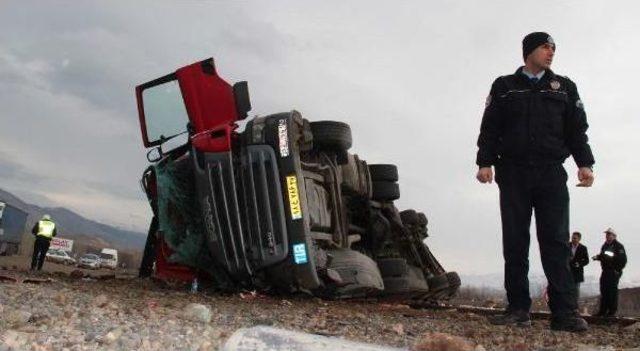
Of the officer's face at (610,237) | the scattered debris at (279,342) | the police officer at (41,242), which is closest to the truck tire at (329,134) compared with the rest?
the scattered debris at (279,342)

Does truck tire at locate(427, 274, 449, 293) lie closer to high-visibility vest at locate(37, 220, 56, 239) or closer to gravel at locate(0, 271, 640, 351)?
gravel at locate(0, 271, 640, 351)

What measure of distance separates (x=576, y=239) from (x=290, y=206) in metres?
5.92

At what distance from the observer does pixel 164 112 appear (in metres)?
6.08

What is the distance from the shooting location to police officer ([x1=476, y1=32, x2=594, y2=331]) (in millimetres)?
3549

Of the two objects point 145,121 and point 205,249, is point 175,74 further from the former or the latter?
point 205,249

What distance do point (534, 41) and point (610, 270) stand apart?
238 inches

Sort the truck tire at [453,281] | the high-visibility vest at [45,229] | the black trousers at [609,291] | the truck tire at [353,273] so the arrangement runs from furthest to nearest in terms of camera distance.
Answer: the high-visibility vest at [45,229] < the black trousers at [609,291] < the truck tire at [453,281] < the truck tire at [353,273]

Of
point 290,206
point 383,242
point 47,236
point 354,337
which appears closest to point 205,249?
point 290,206

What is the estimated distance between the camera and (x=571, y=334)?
3393 mm

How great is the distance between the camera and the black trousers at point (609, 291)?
8.37m

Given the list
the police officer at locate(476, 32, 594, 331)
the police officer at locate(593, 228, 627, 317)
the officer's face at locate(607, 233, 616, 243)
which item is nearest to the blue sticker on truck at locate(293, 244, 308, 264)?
the police officer at locate(476, 32, 594, 331)

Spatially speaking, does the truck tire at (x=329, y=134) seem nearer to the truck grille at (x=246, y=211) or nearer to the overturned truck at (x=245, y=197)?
the overturned truck at (x=245, y=197)

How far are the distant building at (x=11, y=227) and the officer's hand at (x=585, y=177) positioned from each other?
2135 cm

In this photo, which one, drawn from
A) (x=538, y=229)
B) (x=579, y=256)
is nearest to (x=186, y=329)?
(x=538, y=229)
